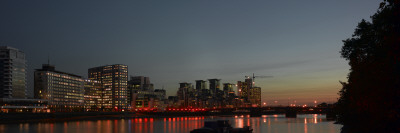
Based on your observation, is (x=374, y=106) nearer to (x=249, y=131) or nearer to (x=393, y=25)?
(x=393, y=25)

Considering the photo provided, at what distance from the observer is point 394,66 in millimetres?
23891

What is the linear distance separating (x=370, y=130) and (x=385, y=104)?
46.5ft

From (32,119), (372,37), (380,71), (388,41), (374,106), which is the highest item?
(372,37)

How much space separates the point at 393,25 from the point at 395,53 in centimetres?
309

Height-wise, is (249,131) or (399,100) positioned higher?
(399,100)

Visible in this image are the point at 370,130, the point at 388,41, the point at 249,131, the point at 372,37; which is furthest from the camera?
the point at 249,131

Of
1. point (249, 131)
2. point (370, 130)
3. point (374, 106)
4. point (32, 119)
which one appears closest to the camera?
point (374, 106)

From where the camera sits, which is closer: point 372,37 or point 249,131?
point 372,37

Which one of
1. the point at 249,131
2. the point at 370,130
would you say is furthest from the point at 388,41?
the point at 249,131

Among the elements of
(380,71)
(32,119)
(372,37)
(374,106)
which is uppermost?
(372,37)

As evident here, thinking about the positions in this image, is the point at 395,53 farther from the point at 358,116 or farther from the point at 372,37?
the point at 358,116

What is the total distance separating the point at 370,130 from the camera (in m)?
39.1

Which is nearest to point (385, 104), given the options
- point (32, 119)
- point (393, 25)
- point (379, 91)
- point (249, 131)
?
point (379, 91)

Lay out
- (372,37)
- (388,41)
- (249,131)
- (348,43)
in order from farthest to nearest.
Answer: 1. (249,131)
2. (348,43)
3. (372,37)
4. (388,41)
